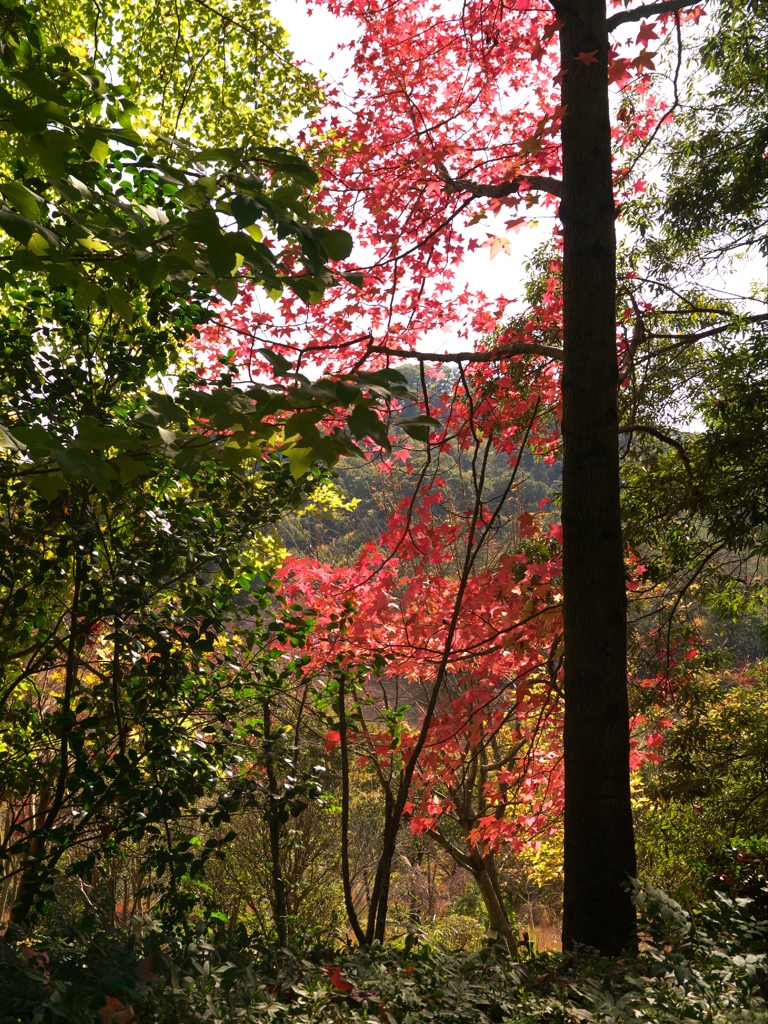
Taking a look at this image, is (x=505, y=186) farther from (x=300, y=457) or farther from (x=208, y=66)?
(x=208, y=66)

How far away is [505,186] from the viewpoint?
351cm

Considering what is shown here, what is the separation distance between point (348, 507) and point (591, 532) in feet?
6.97

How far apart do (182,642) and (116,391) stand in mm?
1082

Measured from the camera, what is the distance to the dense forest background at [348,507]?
1469 mm

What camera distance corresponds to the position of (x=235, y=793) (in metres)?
2.44

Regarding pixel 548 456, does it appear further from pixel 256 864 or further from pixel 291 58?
pixel 256 864

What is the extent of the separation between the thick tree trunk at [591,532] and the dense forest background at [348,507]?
0.04ft

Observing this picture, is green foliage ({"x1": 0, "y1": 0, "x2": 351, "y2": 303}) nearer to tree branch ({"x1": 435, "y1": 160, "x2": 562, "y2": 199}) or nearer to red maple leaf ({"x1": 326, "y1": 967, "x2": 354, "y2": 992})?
red maple leaf ({"x1": 326, "y1": 967, "x2": 354, "y2": 992})

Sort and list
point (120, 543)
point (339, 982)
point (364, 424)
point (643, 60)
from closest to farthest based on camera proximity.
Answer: point (364, 424) → point (339, 982) → point (120, 543) → point (643, 60)

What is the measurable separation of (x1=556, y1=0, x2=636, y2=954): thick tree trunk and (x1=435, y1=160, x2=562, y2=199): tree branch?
0.35 meters

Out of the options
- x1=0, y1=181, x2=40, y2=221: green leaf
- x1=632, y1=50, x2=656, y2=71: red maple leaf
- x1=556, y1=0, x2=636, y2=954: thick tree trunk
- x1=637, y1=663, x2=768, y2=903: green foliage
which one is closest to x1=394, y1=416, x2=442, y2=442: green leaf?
x1=0, y1=181, x2=40, y2=221: green leaf

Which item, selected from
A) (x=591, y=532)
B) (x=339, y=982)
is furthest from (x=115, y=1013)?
(x=591, y=532)

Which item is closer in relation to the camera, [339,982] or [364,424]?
[364,424]

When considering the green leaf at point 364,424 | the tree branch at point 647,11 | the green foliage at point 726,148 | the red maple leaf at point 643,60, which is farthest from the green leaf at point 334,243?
the green foliage at point 726,148
